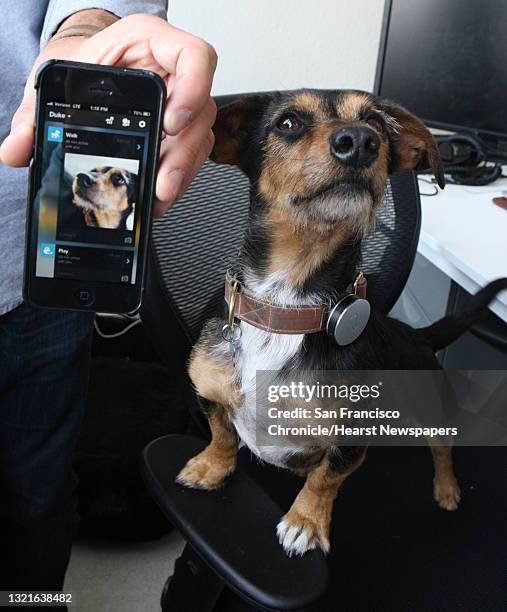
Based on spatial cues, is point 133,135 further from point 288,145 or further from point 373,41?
point 373,41

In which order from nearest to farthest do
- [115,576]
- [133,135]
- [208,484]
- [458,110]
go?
[133,135] < [208,484] < [115,576] < [458,110]

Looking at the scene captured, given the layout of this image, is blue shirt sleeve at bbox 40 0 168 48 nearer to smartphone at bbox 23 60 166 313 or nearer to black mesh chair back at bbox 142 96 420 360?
smartphone at bbox 23 60 166 313

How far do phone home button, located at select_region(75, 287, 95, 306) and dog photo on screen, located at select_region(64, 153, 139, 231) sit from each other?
7 cm

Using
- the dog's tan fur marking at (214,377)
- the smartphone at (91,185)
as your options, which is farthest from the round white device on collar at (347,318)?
the smartphone at (91,185)

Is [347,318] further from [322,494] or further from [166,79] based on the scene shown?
[166,79]

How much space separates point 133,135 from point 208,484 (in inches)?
16.3

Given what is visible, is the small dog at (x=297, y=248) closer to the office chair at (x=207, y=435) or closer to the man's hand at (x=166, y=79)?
the office chair at (x=207, y=435)

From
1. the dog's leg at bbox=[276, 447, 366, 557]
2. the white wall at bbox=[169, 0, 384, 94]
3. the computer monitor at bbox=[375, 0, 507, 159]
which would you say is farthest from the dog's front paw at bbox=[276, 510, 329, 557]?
the white wall at bbox=[169, 0, 384, 94]

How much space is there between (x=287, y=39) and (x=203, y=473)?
1415 mm

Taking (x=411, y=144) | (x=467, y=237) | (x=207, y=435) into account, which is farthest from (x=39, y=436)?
(x=467, y=237)

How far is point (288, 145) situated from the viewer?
2.76 feet

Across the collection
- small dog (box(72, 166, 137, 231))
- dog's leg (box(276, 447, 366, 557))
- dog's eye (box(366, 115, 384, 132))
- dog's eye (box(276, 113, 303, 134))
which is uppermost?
dog's eye (box(366, 115, 384, 132))

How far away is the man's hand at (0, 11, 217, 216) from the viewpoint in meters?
0.50

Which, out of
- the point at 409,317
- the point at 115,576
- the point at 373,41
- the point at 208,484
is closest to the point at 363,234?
the point at 208,484
